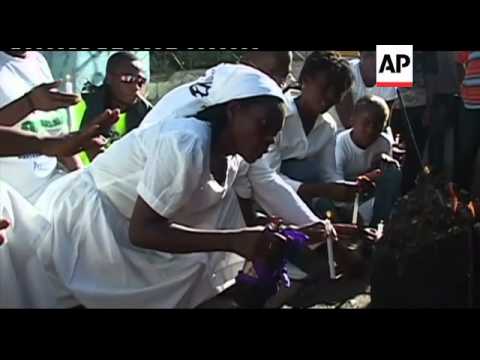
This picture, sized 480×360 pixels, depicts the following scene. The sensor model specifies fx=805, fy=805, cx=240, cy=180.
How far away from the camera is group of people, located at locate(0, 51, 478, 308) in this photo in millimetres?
2889

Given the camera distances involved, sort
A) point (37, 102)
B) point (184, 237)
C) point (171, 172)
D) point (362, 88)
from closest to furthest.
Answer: point (171, 172) → point (184, 237) → point (37, 102) → point (362, 88)

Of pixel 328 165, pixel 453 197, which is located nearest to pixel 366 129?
pixel 328 165

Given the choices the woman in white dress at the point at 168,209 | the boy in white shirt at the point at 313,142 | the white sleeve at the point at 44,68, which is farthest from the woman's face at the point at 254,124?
the white sleeve at the point at 44,68

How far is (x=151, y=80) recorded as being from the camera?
3.08 meters

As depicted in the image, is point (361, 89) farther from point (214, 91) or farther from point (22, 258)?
point (22, 258)

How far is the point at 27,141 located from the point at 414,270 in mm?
1584

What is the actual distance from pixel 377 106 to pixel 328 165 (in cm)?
30

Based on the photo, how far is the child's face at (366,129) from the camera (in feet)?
10.4

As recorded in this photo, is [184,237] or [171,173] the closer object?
[171,173]

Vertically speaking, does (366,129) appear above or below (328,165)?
above

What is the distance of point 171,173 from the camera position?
9.23 ft

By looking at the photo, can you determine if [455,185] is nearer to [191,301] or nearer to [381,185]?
[381,185]

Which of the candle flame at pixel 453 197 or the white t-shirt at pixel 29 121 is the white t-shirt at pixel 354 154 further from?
the white t-shirt at pixel 29 121

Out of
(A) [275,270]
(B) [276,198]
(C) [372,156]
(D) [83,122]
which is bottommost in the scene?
(A) [275,270]
